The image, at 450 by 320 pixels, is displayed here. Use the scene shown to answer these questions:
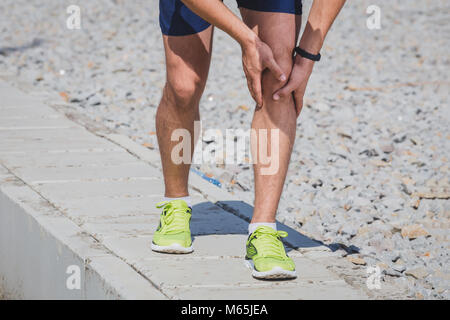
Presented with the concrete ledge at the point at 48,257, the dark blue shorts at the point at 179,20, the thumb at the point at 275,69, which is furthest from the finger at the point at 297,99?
the concrete ledge at the point at 48,257

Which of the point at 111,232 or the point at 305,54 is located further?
the point at 111,232

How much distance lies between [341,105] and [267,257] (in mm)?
4199

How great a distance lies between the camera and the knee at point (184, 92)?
3330 millimetres

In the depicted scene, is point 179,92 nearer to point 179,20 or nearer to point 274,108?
point 179,20

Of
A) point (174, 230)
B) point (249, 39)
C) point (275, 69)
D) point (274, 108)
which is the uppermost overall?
point (249, 39)

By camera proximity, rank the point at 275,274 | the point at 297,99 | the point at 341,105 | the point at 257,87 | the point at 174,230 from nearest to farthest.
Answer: the point at 275,274 → the point at 257,87 → the point at 297,99 → the point at 174,230 → the point at 341,105

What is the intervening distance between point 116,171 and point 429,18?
8400mm

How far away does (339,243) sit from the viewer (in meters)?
3.96

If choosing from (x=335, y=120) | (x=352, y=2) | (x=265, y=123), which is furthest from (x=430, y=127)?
(x=352, y=2)

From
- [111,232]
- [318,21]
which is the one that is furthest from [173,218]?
[318,21]

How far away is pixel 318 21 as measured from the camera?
124 inches

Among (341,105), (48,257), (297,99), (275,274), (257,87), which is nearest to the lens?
(275,274)

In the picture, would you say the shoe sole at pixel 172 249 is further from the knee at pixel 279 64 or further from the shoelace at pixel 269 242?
the knee at pixel 279 64

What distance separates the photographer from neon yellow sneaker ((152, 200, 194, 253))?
3236 mm
